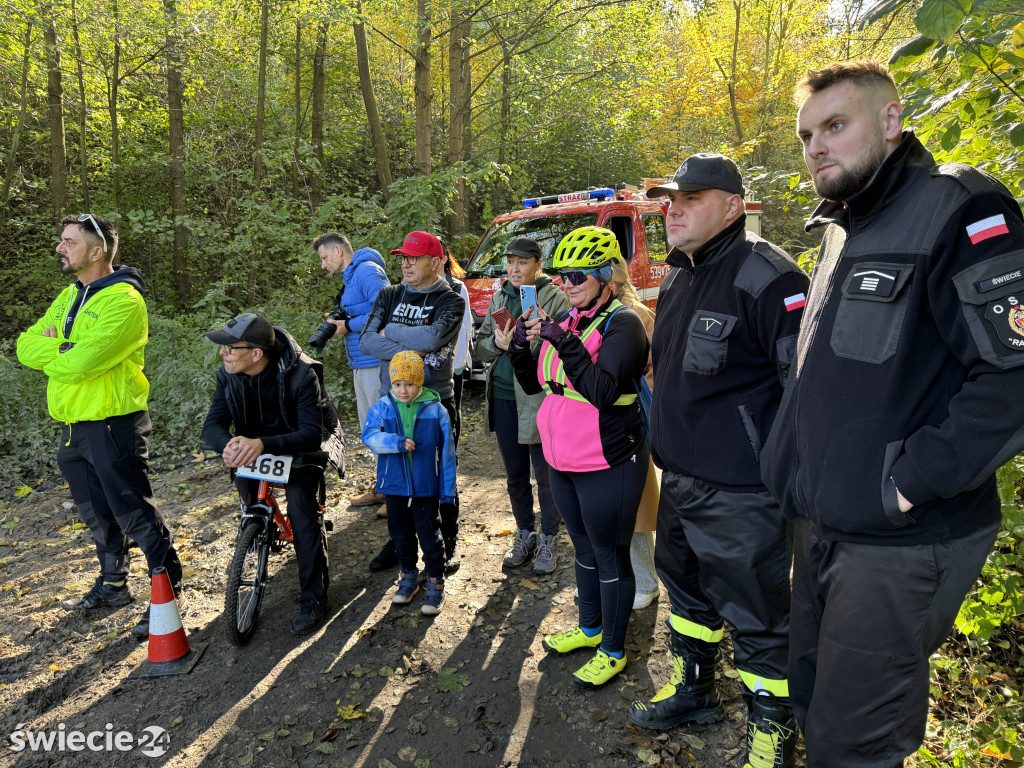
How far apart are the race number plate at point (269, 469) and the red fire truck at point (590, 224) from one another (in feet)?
14.2

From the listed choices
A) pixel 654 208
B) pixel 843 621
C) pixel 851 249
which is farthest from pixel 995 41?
pixel 654 208

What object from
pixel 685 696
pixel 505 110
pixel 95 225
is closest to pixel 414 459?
pixel 685 696

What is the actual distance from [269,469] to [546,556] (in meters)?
2.00

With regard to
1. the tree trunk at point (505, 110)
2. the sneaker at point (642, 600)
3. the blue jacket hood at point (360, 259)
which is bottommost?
the sneaker at point (642, 600)

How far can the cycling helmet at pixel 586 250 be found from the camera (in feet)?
9.99

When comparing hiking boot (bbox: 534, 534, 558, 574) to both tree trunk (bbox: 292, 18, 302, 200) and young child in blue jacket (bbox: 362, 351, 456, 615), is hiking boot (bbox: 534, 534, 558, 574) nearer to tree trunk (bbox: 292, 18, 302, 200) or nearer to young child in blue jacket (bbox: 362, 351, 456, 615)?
young child in blue jacket (bbox: 362, 351, 456, 615)

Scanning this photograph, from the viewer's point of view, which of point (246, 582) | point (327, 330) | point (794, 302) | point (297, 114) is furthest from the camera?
point (297, 114)

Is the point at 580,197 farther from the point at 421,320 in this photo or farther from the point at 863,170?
the point at 863,170

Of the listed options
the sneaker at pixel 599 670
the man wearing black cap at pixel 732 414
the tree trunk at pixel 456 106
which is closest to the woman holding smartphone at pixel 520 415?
the sneaker at pixel 599 670

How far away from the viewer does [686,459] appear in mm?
2658

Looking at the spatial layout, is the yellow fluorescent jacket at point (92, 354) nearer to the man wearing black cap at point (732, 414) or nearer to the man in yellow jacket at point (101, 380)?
the man in yellow jacket at point (101, 380)

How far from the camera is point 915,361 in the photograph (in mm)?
1732

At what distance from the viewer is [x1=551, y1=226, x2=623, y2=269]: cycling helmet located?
9.99ft

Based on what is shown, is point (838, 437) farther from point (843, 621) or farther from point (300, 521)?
point (300, 521)
